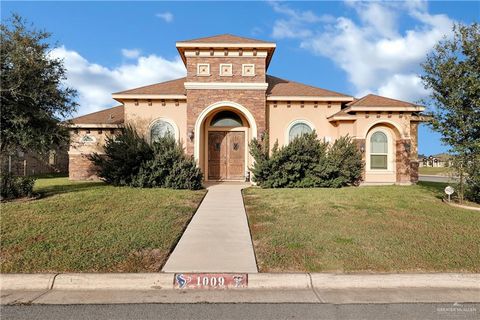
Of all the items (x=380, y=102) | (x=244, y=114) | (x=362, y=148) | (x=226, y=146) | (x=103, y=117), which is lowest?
(x=362, y=148)

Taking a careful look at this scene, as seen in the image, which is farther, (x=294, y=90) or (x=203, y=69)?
(x=294, y=90)

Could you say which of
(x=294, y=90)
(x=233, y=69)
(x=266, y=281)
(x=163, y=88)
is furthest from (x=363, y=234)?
(x=163, y=88)

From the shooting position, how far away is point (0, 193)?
9.03m

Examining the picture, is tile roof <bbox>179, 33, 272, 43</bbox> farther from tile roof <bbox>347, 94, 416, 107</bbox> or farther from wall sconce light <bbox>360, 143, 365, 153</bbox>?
wall sconce light <bbox>360, 143, 365, 153</bbox>

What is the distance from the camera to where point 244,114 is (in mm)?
15508

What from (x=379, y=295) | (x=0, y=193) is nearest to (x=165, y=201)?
(x=0, y=193)

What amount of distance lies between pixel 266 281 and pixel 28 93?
324 inches

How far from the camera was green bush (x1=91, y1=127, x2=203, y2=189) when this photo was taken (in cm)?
1257

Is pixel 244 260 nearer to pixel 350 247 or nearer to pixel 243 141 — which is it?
pixel 350 247

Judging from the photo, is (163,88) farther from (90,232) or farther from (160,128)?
(90,232)

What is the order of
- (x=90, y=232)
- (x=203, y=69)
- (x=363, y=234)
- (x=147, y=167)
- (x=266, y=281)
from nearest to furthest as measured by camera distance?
(x=266, y=281), (x=90, y=232), (x=363, y=234), (x=147, y=167), (x=203, y=69)

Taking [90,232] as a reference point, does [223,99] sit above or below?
above

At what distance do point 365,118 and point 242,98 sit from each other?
5.72 m

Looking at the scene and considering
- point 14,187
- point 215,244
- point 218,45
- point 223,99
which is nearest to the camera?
point 215,244
